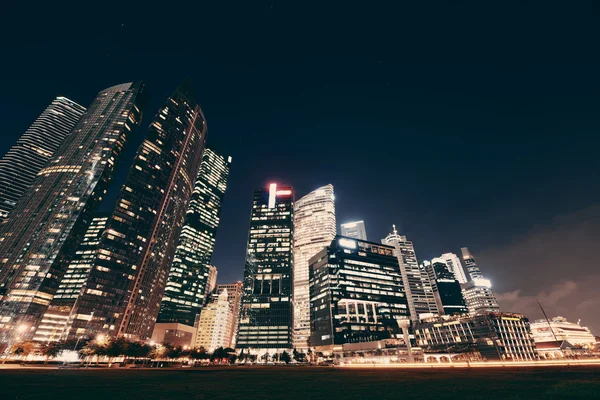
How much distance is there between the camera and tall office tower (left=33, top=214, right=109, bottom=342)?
13812cm

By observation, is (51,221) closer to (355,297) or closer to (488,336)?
(355,297)

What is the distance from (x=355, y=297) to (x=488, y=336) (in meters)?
64.6

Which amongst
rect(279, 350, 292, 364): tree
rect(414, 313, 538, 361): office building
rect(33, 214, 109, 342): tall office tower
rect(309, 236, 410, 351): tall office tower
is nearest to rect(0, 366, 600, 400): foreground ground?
rect(309, 236, 410, 351): tall office tower

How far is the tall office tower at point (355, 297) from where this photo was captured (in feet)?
484

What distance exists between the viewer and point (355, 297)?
513 ft

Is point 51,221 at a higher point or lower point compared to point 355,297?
higher

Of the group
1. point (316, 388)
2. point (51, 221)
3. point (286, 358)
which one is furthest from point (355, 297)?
point (51, 221)

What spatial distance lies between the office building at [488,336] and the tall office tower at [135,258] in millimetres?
161236

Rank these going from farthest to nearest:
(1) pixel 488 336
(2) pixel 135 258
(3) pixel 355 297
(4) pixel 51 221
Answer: (2) pixel 135 258, (4) pixel 51 221, (3) pixel 355 297, (1) pixel 488 336

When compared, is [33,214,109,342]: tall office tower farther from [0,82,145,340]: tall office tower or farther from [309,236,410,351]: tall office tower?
[309,236,410,351]: tall office tower

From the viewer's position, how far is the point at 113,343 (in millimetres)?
96125

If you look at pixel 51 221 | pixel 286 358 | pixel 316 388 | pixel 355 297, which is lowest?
pixel 316 388

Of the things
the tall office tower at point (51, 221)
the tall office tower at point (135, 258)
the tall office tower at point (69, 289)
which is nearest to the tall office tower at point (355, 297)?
the tall office tower at point (135, 258)

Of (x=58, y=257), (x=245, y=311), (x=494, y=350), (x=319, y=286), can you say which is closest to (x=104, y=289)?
(x=58, y=257)
